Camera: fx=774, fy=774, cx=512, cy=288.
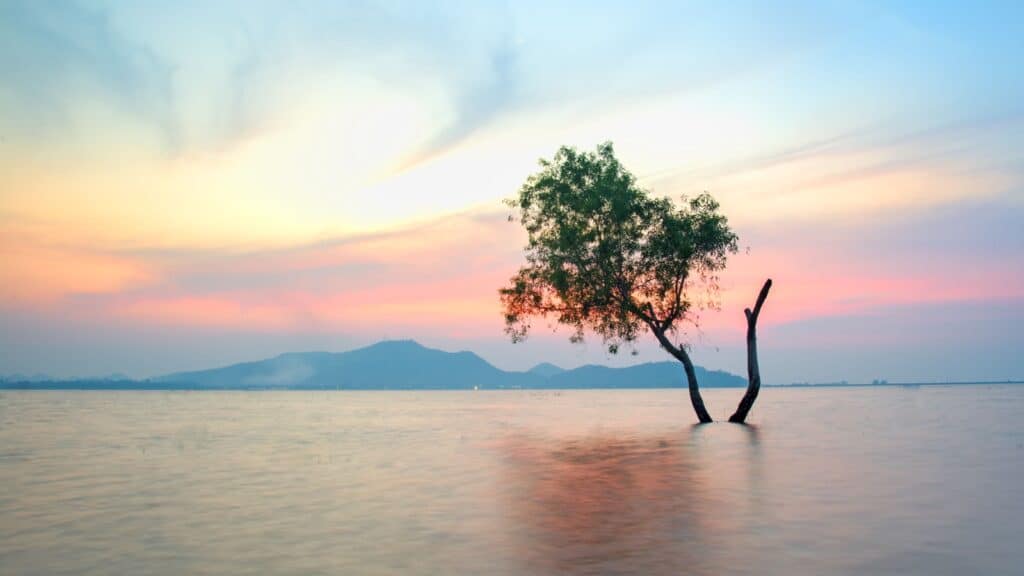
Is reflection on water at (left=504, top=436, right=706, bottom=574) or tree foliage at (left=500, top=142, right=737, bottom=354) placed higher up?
tree foliage at (left=500, top=142, right=737, bottom=354)

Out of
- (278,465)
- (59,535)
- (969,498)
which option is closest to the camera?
(59,535)

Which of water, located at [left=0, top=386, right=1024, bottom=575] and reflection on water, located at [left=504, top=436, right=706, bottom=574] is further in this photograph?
water, located at [left=0, top=386, right=1024, bottom=575]

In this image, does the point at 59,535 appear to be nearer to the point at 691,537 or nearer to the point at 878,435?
the point at 691,537

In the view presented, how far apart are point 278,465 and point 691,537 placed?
2230 cm

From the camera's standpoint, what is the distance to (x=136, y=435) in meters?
55.7

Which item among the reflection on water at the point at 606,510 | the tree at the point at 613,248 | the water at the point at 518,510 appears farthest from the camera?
the tree at the point at 613,248

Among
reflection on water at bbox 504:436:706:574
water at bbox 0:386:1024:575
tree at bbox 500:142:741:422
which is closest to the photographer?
reflection on water at bbox 504:436:706:574

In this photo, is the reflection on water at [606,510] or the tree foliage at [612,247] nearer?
the reflection on water at [606,510]

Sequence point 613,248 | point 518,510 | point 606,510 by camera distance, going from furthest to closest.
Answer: point 613,248, point 518,510, point 606,510

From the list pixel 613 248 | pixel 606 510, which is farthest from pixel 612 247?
pixel 606 510

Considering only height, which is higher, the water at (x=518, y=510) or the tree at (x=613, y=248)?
the tree at (x=613, y=248)

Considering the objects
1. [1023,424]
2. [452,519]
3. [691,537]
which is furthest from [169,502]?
[1023,424]

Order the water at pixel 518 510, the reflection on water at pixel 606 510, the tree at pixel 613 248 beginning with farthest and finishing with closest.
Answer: the tree at pixel 613 248 < the water at pixel 518 510 < the reflection on water at pixel 606 510

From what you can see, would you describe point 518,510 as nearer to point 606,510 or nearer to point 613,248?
point 606,510
